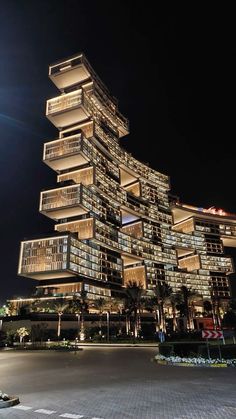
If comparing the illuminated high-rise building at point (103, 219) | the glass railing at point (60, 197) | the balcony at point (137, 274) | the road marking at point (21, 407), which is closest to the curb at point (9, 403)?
the road marking at point (21, 407)

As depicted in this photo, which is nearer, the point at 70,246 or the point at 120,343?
the point at 120,343

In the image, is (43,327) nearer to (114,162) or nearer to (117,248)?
(117,248)

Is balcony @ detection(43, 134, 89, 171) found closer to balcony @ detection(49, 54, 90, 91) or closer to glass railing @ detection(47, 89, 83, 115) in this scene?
glass railing @ detection(47, 89, 83, 115)

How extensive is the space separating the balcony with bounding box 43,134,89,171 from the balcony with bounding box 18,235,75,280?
116 ft

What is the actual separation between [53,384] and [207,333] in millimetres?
10691

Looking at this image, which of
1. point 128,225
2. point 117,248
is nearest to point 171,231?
point 128,225

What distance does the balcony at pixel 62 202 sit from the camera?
119938mm

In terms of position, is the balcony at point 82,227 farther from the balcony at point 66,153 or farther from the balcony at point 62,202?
the balcony at point 66,153

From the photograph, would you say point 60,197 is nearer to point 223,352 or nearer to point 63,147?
point 63,147

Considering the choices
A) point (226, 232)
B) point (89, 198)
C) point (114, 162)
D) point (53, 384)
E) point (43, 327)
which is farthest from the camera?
point (226, 232)

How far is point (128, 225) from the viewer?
173 metres

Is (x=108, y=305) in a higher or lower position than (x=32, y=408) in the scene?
higher

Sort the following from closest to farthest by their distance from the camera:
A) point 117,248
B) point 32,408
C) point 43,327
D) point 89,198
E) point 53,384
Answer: point 32,408 < point 53,384 < point 43,327 < point 89,198 < point 117,248

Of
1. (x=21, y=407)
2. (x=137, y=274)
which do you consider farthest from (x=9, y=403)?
(x=137, y=274)
